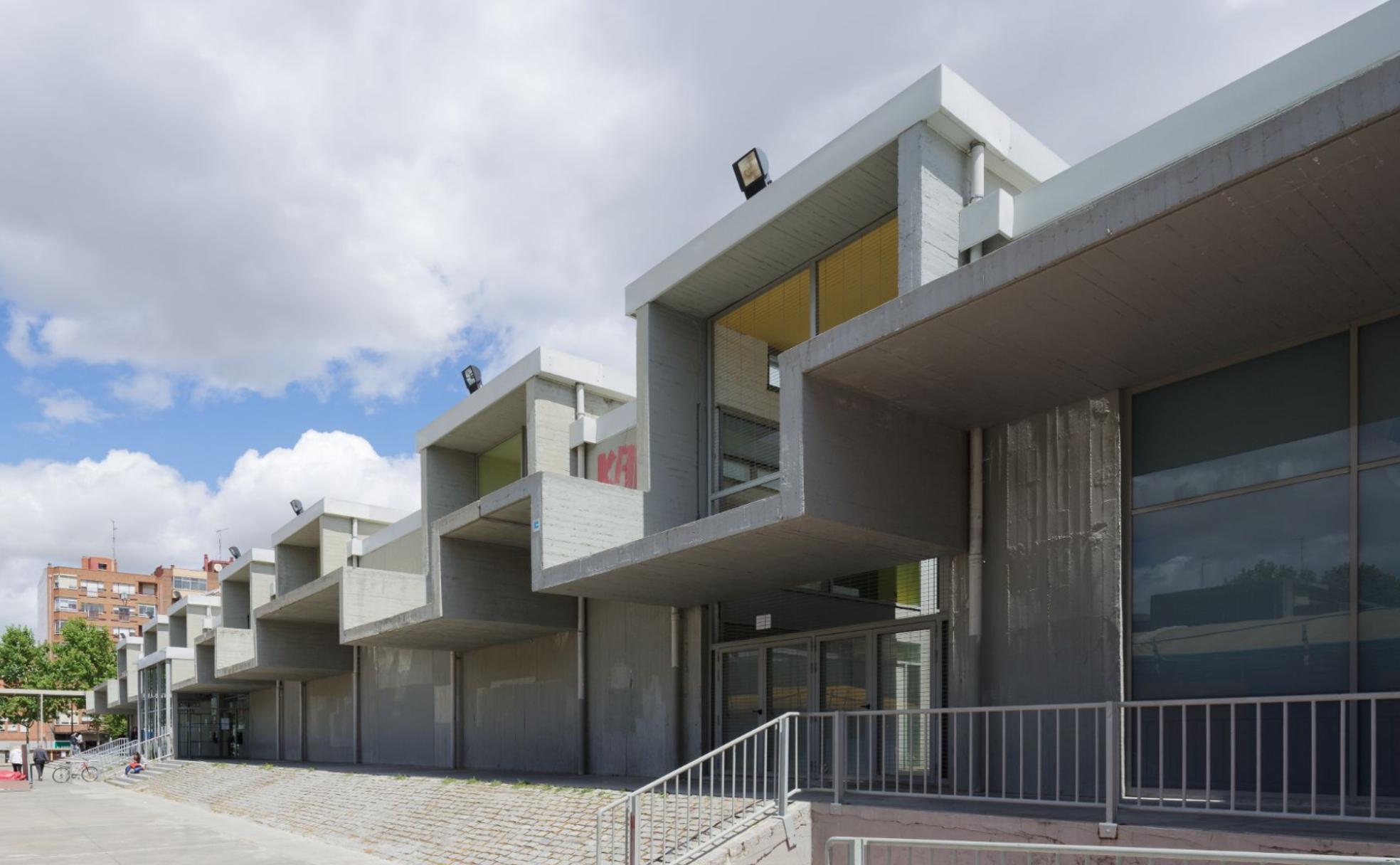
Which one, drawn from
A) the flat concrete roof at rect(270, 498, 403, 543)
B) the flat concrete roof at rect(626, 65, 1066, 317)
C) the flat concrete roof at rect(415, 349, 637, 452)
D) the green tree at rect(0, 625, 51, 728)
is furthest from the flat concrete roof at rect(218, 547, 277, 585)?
the green tree at rect(0, 625, 51, 728)

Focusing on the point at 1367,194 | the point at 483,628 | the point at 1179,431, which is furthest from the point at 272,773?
the point at 1367,194

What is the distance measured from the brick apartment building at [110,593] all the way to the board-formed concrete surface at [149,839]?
95210mm

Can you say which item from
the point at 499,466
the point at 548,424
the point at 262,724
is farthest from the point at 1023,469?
the point at 262,724

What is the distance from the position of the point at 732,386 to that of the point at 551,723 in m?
7.96

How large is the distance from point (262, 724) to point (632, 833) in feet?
118

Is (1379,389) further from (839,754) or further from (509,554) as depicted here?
(509,554)

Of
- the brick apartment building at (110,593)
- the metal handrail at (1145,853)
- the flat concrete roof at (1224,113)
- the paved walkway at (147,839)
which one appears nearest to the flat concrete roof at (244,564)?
the paved walkway at (147,839)

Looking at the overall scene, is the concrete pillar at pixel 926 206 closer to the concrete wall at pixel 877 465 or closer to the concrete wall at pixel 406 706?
the concrete wall at pixel 877 465

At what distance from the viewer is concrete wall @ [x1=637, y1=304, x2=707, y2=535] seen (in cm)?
1517

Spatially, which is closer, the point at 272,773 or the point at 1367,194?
the point at 1367,194

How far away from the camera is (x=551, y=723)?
19797 mm

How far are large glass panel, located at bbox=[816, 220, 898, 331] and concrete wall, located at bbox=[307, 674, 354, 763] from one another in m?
21.5

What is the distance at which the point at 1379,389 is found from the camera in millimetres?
8609

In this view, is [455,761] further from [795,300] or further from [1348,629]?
[1348,629]
